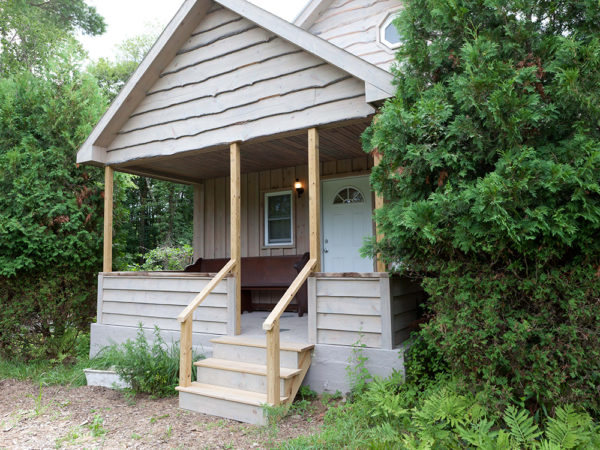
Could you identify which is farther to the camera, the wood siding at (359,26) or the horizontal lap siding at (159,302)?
the wood siding at (359,26)

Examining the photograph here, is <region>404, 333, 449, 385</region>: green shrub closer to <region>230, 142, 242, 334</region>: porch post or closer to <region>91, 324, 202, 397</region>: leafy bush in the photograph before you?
<region>230, 142, 242, 334</region>: porch post

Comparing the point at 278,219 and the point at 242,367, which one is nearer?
the point at 242,367

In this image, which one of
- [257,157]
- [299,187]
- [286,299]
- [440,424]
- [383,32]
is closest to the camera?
[440,424]

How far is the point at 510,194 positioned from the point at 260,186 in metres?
5.56

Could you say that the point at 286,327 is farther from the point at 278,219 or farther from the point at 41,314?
the point at 41,314

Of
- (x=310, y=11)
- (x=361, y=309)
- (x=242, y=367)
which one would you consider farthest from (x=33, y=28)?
(x=361, y=309)

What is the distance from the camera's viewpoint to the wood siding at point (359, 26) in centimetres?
704

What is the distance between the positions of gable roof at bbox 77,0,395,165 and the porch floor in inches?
100

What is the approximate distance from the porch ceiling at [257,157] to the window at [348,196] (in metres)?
0.54

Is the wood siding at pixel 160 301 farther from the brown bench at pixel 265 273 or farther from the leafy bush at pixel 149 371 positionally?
the brown bench at pixel 265 273

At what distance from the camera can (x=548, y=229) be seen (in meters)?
2.58

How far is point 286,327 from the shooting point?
17.5ft

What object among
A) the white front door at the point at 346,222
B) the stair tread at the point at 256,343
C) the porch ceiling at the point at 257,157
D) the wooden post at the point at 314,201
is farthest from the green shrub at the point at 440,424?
the white front door at the point at 346,222

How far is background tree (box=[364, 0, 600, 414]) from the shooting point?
103 inches
